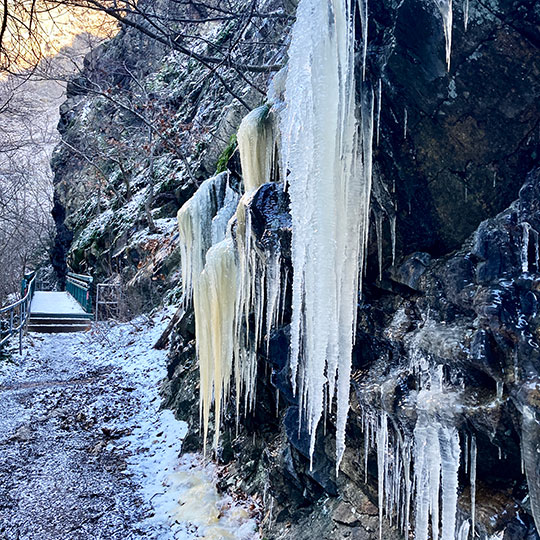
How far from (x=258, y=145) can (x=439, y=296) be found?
2766 mm

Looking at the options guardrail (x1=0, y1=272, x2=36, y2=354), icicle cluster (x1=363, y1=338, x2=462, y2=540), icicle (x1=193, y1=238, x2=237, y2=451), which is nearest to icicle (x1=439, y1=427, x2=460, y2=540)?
icicle cluster (x1=363, y1=338, x2=462, y2=540)

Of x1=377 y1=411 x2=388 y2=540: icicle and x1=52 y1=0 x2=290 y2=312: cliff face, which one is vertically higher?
x1=52 y1=0 x2=290 y2=312: cliff face

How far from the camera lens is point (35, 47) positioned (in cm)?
362

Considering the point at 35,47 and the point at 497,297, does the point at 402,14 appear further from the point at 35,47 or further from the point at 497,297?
the point at 35,47

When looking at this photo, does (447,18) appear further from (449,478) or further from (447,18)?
(449,478)

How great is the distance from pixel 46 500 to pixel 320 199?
4290 millimetres

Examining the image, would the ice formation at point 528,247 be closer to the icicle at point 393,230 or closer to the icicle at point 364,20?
the icicle at point 393,230

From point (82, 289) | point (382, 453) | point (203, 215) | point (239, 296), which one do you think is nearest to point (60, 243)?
point (82, 289)

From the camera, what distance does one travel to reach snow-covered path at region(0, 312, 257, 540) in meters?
4.11

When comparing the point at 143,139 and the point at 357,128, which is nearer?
the point at 357,128

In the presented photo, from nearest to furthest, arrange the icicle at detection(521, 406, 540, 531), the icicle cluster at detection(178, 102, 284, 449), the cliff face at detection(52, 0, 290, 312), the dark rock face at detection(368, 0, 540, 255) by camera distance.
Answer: the icicle at detection(521, 406, 540, 531) < the dark rock face at detection(368, 0, 540, 255) < the icicle cluster at detection(178, 102, 284, 449) < the cliff face at detection(52, 0, 290, 312)

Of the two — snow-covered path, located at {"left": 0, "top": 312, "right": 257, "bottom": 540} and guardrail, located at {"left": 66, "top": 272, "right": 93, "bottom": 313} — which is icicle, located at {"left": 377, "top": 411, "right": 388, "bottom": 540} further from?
guardrail, located at {"left": 66, "top": 272, "right": 93, "bottom": 313}

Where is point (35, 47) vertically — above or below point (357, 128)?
above

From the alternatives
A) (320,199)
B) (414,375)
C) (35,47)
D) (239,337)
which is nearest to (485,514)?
(414,375)
